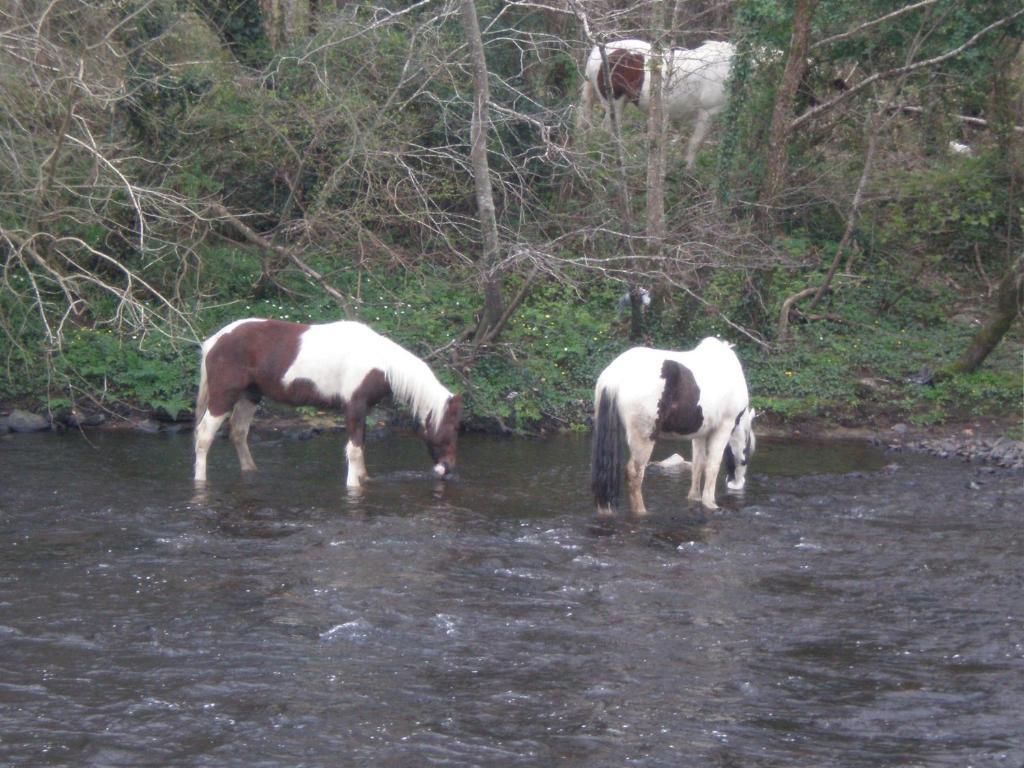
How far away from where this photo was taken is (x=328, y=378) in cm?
1105

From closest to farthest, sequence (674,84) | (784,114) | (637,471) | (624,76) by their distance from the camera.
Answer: (637,471)
(674,84)
(784,114)
(624,76)

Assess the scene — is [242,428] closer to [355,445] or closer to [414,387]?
[355,445]

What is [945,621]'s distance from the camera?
7086 mm

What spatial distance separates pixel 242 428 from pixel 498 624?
5545 millimetres

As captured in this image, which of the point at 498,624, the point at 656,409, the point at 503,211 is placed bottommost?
the point at 498,624

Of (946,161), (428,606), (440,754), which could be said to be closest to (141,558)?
(428,606)

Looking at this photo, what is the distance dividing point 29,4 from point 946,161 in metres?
13.1

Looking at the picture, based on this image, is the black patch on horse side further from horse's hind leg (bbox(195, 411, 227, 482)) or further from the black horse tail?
horse's hind leg (bbox(195, 411, 227, 482))

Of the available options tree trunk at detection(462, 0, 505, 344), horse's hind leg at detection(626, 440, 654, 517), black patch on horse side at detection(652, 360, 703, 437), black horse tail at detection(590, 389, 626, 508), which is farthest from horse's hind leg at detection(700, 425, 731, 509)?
tree trunk at detection(462, 0, 505, 344)

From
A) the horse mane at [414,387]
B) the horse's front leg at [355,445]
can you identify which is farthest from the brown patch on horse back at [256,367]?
the horse mane at [414,387]

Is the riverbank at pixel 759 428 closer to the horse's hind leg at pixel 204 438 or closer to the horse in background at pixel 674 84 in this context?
the horse's hind leg at pixel 204 438

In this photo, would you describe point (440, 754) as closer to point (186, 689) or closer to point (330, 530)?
point (186, 689)

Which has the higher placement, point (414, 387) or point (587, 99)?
point (587, 99)

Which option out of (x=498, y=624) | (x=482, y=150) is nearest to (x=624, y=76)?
(x=482, y=150)
